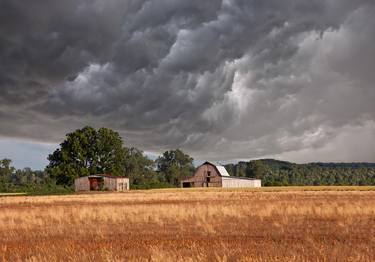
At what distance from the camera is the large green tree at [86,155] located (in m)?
111

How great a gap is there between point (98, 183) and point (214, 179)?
37899 millimetres

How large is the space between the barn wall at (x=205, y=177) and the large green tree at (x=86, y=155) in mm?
24660

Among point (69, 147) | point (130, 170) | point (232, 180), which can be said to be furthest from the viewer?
point (130, 170)

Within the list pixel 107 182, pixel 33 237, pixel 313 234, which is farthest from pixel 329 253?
pixel 107 182

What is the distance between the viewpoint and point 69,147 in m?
114

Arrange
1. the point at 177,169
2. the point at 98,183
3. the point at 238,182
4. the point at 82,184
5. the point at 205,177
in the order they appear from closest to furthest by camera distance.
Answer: the point at 82,184
the point at 98,183
the point at 238,182
the point at 205,177
the point at 177,169

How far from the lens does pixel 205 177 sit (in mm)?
133750

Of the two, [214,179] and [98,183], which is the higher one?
[214,179]

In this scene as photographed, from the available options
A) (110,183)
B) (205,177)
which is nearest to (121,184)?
(110,183)

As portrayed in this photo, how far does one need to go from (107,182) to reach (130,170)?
81.6 meters

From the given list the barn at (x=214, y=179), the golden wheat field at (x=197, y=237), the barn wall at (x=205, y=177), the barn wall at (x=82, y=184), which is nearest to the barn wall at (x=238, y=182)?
the barn at (x=214, y=179)

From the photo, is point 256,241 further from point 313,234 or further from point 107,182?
point 107,182

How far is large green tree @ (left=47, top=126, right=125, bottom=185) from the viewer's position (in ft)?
365

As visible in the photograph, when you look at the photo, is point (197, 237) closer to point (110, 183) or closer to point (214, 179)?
point (110, 183)
